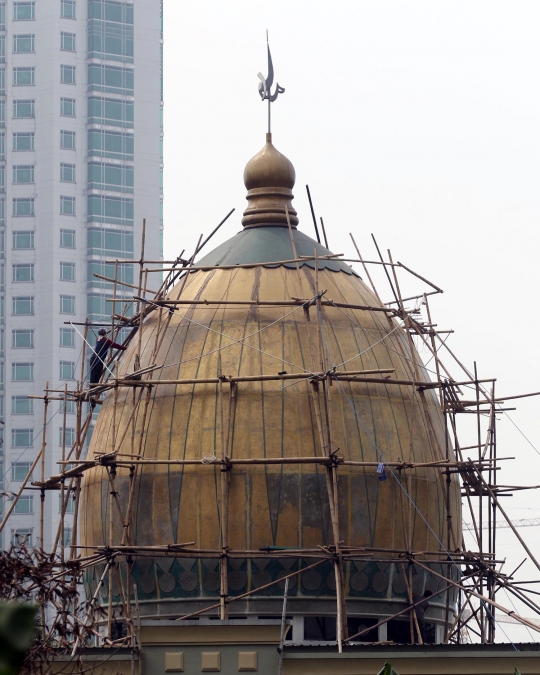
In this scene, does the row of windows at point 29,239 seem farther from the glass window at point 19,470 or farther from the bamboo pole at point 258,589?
the bamboo pole at point 258,589

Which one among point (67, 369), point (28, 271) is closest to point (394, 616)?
point (67, 369)

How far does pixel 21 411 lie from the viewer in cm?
9019

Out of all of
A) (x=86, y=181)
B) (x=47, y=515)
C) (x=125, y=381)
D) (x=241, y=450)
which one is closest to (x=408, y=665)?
(x=241, y=450)

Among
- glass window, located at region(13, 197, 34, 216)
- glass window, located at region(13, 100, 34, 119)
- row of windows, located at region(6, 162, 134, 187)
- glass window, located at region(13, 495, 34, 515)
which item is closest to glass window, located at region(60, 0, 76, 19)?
glass window, located at region(13, 100, 34, 119)

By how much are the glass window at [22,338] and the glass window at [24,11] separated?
18186 mm

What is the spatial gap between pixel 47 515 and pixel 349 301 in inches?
2140

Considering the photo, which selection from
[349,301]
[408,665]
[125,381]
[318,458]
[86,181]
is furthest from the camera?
[86,181]

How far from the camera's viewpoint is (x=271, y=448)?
102ft

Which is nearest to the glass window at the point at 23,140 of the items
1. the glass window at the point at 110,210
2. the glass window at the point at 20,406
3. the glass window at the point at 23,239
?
the glass window at the point at 110,210

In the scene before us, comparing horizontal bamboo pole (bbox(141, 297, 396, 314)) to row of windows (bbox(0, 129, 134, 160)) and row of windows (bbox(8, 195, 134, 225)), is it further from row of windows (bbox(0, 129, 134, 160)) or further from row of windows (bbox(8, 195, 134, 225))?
row of windows (bbox(0, 129, 134, 160))

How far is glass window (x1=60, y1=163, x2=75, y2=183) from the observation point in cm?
9206

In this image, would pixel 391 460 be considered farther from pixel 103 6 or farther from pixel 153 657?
pixel 103 6

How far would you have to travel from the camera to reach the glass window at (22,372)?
3558 inches

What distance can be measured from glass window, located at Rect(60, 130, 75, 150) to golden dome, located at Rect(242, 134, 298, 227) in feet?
185
